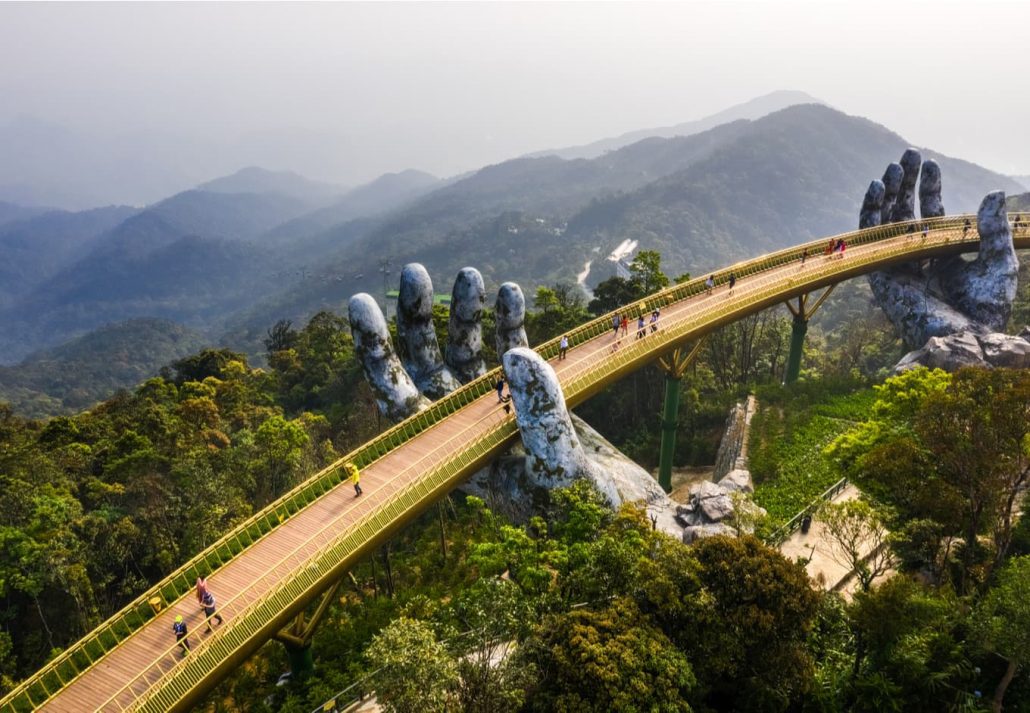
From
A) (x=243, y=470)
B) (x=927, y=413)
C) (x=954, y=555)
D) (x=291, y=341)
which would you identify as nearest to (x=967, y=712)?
(x=954, y=555)

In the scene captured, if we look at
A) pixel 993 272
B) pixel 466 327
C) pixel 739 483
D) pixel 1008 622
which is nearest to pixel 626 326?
pixel 466 327

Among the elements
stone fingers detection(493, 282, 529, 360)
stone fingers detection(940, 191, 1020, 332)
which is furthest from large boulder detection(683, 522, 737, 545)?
stone fingers detection(940, 191, 1020, 332)

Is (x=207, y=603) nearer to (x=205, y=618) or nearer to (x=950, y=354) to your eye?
(x=205, y=618)

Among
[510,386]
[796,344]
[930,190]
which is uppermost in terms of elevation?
[510,386]

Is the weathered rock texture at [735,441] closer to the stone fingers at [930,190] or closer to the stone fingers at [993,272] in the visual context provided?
the stone fingers at [993,272]

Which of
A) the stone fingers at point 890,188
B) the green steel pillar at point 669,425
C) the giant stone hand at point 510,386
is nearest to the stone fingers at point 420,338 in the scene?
the giant stone hand at point 510,386

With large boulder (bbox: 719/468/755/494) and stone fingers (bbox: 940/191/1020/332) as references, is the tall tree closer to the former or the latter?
large boulder (bbox: 719/468/755/494)

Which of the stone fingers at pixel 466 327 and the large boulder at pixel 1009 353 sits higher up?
the stone fingers at pixel 466 327

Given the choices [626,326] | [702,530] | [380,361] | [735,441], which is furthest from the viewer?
[735,441]
